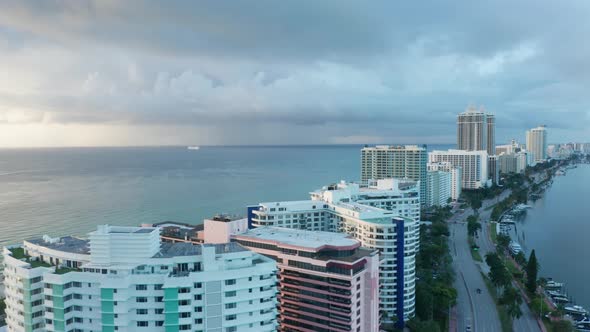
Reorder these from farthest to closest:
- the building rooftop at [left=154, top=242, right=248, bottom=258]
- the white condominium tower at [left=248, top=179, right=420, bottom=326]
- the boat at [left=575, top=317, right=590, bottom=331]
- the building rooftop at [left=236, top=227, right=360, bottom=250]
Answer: the boat at [left=575, top=317, right=590, bottom=331], the white condominium tower at [left=248, top=179, right=420, bottom=326], the building rooftop at [left=236, top=227, right=360, bottom=250], the building rooftop at [left=154, top=242, right=248, bottom=258]

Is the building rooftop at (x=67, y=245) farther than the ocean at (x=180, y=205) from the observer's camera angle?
No

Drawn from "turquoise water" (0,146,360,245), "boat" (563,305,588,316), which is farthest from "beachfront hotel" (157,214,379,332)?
"turquoise water" (0,146,360,245)

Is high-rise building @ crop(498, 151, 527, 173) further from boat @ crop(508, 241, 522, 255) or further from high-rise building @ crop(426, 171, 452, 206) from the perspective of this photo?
boat @ crop(508, 241, 522, 255)

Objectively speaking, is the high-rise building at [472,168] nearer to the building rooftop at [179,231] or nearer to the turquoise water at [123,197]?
the turquoise water at [123,197]

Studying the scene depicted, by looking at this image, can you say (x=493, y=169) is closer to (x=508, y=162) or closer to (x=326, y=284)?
(x=508, y=162)

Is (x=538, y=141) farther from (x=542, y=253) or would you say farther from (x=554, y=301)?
(x=554, y=301)

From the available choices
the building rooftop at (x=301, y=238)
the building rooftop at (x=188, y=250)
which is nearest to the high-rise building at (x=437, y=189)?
the building rooftop at (x=301, y=238)

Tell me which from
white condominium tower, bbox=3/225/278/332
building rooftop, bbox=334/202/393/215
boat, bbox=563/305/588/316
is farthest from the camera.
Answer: building rooftop, bbox=334/202/393/215
